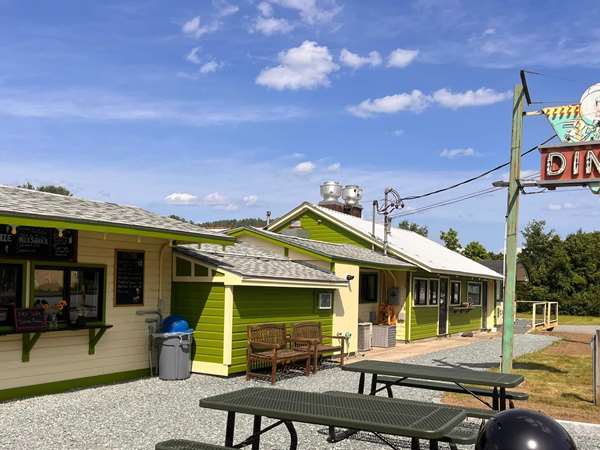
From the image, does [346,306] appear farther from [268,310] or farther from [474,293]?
[474,293]

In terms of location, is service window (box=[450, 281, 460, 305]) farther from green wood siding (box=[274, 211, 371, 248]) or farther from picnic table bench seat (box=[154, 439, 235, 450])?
picnic table bench seat (box=[154, 439, 235, 450])

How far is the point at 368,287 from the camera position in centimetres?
2098

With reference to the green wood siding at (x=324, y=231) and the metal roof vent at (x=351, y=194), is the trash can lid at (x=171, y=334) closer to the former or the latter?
the green wood siding at (x=324, y=231)

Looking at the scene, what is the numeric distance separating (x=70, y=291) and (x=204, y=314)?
2733 millimetres

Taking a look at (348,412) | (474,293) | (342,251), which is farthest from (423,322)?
(348,412)

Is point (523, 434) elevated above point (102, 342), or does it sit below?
above

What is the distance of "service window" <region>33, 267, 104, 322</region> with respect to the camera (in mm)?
9961

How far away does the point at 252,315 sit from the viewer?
12.5 meters

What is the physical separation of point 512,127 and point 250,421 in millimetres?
7614

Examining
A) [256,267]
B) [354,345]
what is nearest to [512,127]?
[256,267]

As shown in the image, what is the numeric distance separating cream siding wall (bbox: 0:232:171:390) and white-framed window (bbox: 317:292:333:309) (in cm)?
405

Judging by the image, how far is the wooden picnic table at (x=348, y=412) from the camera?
186 inches

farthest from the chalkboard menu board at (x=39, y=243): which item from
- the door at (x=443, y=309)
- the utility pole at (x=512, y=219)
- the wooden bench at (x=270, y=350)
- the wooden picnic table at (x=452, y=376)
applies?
the door at (x=443, y=309)

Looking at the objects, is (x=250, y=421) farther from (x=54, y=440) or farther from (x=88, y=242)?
(x=88, y=242)
